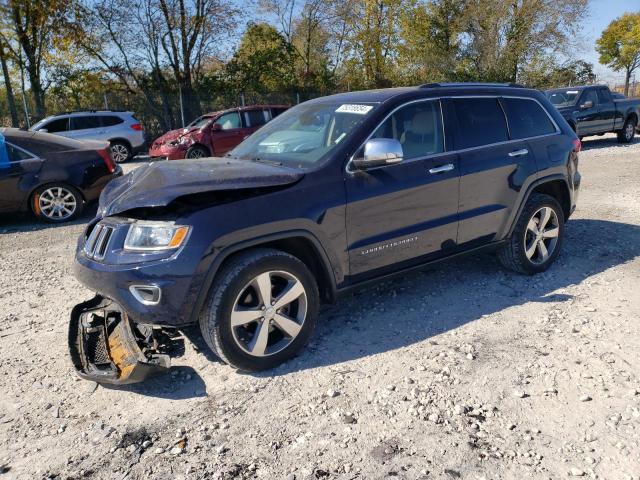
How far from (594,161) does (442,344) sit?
10.5 m

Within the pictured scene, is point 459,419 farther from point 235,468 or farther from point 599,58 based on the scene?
point 599,58

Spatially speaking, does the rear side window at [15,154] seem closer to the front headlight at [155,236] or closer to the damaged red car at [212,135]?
the front headlight at [155,236]

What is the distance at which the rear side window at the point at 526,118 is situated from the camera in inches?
186

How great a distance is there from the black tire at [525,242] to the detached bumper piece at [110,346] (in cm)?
312

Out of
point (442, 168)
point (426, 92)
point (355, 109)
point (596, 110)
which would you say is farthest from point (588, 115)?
point (355, 109)

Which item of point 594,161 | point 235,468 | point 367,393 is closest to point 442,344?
point 367,393

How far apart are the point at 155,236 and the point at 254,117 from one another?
1200 cm

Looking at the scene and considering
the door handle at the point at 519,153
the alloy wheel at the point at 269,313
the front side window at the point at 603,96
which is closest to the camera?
the alloy wheel at the point at 269,313

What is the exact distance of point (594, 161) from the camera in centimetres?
1227

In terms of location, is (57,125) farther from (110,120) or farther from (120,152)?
(120,152)

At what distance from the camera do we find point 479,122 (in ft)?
14.6

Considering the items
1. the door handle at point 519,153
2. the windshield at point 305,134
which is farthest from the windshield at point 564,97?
the windshield at point 305,134

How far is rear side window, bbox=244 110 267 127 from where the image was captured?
572 inches

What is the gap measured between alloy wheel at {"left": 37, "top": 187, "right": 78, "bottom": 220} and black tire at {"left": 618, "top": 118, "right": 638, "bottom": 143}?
1528 cm
